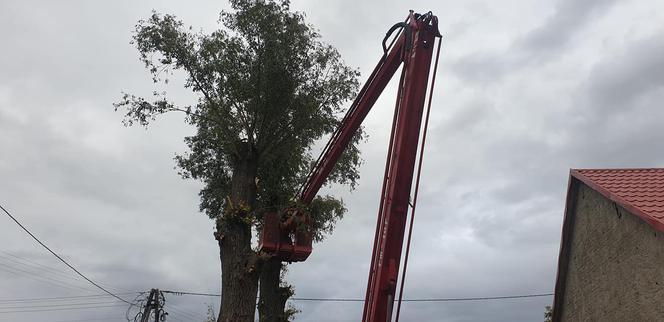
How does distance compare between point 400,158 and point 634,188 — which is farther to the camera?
point 634,188

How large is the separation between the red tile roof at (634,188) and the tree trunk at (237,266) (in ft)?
24.5

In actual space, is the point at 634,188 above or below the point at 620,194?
above

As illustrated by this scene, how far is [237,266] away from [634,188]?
8.46 m

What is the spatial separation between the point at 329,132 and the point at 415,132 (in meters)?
8.00

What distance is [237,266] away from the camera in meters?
12.8

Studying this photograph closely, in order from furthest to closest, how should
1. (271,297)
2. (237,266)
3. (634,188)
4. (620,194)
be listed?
(271,297)
(237,266)
(634,188)
(620,194)

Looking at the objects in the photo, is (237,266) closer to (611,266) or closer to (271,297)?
(271,297)

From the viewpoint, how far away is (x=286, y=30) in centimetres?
1589

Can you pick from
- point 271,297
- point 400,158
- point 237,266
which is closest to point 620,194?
point 400,158

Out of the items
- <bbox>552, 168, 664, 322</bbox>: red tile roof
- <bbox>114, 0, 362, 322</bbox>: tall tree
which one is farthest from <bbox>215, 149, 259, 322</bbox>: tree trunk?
<bbox>552, 168, 664, 322</bbox>: red tile roof

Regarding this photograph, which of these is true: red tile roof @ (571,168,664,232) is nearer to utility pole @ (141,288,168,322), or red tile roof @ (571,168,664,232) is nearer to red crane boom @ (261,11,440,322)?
red crane boom @ (261,11,440,322)

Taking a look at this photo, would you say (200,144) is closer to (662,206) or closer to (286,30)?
(286,30)

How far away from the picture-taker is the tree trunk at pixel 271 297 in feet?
57.8

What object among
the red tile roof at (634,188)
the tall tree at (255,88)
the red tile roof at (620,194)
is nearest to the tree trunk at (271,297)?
the tall tree at (255,88)
